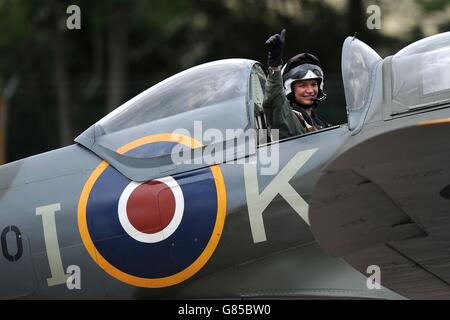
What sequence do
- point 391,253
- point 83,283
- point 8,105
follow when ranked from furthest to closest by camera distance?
1. point 8,105
2. point 83,283
3. point 391,253

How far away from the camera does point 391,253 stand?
4684mm

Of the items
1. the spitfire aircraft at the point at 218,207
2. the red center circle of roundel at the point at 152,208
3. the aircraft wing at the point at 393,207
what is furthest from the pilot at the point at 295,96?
the aircraft wing at the point at 393,207

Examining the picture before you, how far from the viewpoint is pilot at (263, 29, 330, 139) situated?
5129 mm

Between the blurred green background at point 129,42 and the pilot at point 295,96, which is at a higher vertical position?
the blurred green background at point 129,42

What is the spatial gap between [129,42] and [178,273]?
16892mm

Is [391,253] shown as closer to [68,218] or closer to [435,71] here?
[435,71]

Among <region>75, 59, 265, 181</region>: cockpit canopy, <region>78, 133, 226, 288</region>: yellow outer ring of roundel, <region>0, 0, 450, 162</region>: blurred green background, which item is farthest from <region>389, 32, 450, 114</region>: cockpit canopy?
<region>0, 0, 450, 162</region>: blurred green background

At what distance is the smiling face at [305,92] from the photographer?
219 inches

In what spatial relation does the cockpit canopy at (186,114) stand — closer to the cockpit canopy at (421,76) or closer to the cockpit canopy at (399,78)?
the cockpit canopy at (399,78)

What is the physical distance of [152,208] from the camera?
16.5 ft

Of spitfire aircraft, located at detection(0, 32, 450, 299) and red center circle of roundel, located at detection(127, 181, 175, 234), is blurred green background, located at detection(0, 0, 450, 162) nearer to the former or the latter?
spitfire aircraft, located at detection(0, 32, 450, 299)

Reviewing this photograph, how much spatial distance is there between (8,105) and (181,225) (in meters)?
11.0

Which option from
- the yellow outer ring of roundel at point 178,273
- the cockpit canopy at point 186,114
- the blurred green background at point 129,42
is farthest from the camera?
the blurred green background at point 129,42
